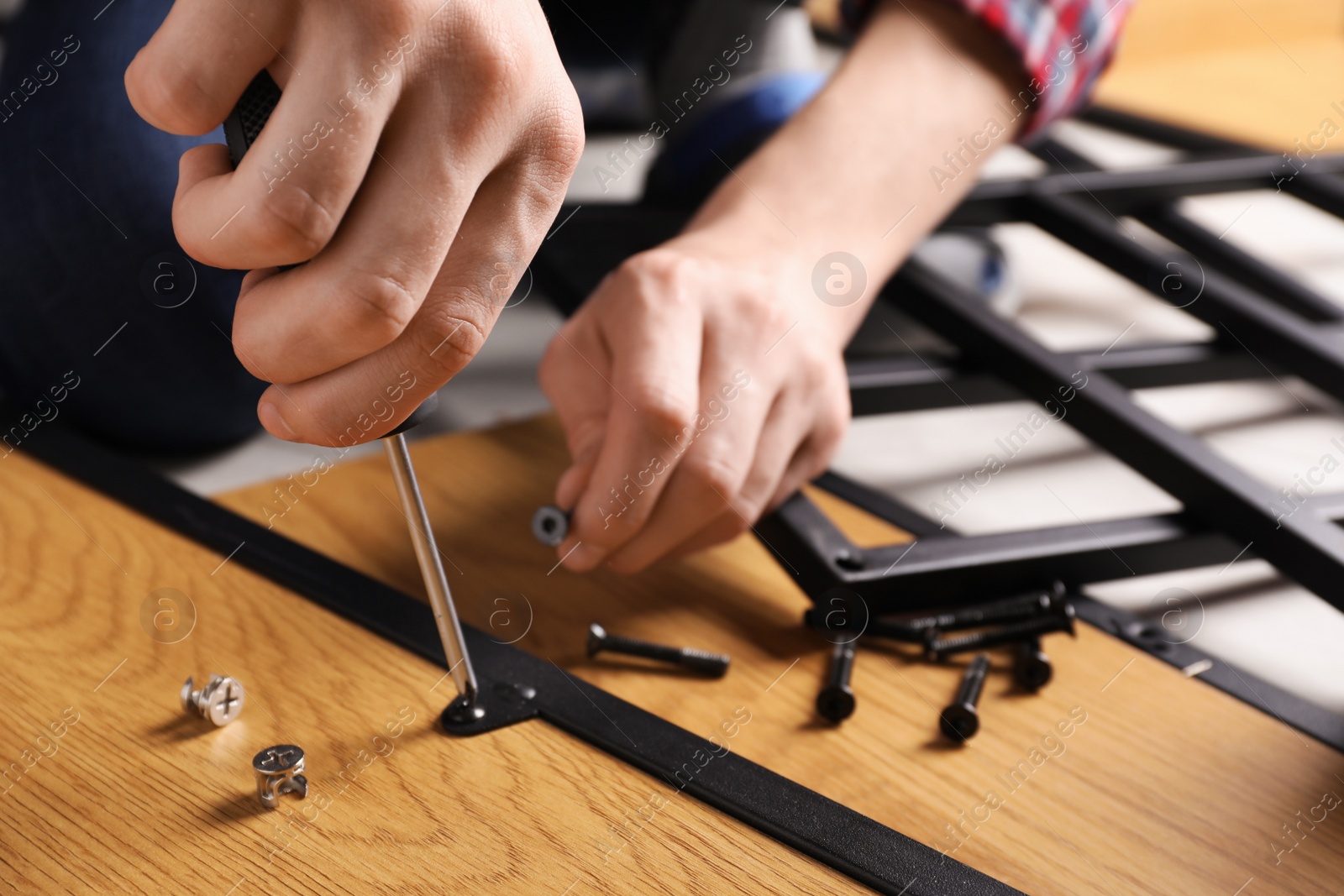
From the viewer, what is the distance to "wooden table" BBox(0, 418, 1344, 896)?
382mm

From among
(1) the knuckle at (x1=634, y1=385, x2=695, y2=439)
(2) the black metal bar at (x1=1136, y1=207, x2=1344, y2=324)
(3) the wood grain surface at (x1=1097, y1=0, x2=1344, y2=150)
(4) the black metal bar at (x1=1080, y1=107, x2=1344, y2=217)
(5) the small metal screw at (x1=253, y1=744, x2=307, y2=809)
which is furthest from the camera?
(3) the wood grain surface at (x1=1097, y1=0, x2=1344, y2=150)

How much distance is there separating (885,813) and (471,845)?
0.56 ft

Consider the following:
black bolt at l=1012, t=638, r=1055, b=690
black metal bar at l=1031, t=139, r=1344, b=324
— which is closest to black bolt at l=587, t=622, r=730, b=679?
black bolt at l=1012, t=638, r=1055, b=690

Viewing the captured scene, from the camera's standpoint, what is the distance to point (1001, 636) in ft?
1.76

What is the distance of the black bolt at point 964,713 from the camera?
0.48 metres

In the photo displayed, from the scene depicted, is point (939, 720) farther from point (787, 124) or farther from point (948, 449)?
point (787, 124)

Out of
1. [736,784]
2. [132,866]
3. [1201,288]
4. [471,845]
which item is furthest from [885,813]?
[1201,288]

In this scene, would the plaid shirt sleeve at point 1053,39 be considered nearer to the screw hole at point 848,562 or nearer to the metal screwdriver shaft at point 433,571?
the screw hole at point 848,562

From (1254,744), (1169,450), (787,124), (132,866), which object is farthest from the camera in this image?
(787,124)

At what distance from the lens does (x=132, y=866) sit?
0.37 metres

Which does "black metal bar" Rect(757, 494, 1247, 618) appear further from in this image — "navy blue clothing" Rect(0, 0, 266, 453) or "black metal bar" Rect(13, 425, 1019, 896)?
"navy blue clothing" Rect(0, 0, 266, 453)

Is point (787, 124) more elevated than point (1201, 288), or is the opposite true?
point (787, 124)

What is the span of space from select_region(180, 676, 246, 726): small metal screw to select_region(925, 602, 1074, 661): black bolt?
0.33 m

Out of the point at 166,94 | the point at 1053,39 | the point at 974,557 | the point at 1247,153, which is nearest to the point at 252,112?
the point at 166,94
